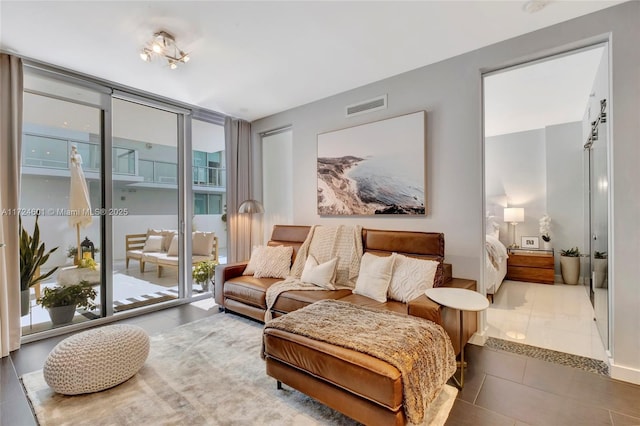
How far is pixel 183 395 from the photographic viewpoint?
202 cm

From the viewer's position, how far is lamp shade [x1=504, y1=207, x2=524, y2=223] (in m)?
5.37

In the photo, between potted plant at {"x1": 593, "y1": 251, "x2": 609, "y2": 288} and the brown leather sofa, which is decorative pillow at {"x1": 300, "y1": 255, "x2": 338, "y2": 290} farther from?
potted plant at {"x1": 593, "y1": 251, "x2": 609, "y2": 288}

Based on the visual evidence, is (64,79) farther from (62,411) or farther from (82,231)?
(62,411)

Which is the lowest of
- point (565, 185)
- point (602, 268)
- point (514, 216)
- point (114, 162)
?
point (602, 268)

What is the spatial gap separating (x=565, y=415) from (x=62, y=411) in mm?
3143

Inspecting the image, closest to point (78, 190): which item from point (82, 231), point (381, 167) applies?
point (82, 231)

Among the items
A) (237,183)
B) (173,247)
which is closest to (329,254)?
(237,183)

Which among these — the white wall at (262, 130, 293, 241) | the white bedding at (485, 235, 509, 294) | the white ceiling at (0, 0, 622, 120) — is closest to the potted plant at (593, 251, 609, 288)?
the white bedding at (485, 235, 509, 294)

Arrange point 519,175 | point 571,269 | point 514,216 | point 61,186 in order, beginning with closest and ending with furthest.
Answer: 1. point 61,186
2. point 571,269
3. point 514,216
4. point 519,175

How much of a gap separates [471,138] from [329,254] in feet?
6.14

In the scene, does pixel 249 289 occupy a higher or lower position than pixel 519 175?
lower

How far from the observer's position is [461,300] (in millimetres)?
2104

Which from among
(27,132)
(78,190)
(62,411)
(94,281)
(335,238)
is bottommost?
(62,411)

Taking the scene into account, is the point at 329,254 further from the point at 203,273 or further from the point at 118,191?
the point at 118,191
